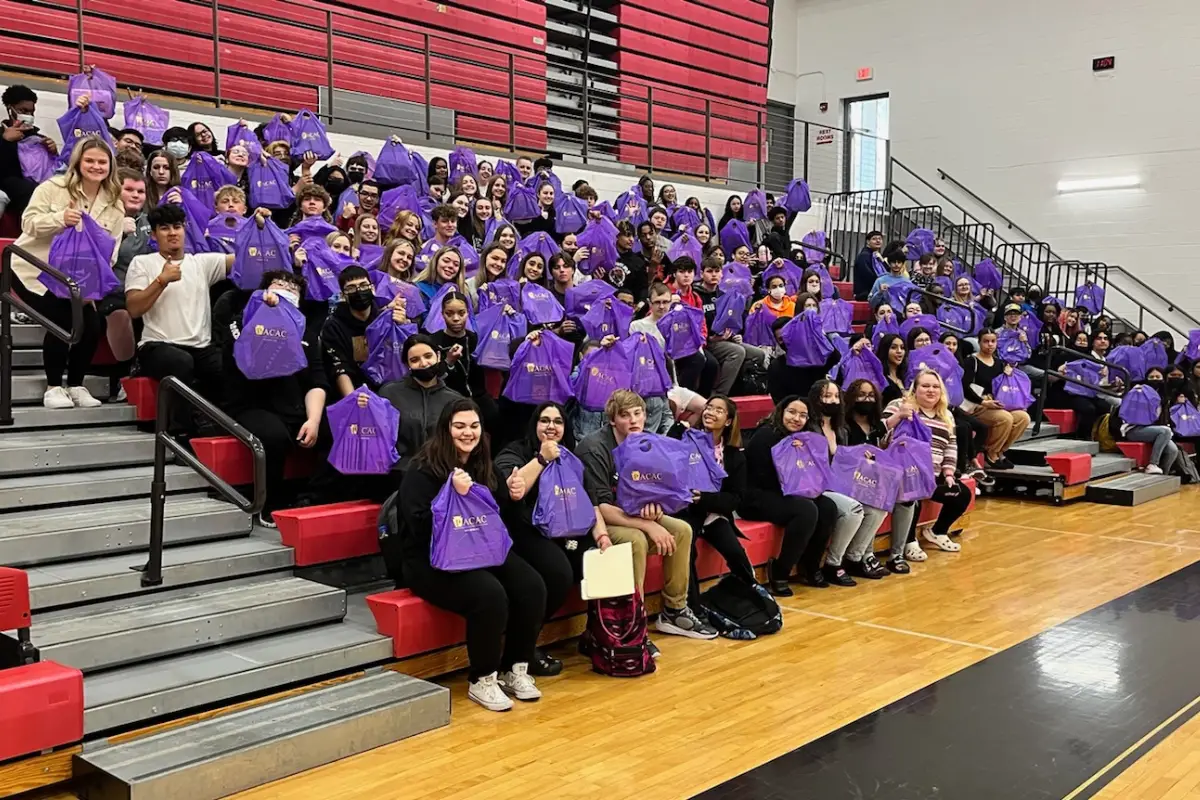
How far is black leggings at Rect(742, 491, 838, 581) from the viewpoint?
5805mm

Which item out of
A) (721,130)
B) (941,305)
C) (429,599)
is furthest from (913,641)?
(721,130)

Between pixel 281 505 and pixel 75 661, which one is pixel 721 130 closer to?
pixel 281 505

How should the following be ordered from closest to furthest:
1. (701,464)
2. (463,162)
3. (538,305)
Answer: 1. (701,464)
2. (538,305)
3. (463,162)

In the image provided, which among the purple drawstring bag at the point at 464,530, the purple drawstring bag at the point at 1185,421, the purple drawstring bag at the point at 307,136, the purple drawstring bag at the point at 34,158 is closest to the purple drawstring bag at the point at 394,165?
the purple drawstring bag at the point at 307,136

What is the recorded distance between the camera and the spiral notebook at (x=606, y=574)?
14.6 feet

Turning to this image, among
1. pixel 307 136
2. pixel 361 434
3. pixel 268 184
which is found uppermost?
pixel 307 136

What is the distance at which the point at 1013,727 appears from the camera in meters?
3.88

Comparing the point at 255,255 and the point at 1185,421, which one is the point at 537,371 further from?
the point at 1185,421

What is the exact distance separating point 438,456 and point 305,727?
1.13 metres

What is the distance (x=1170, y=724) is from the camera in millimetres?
3945

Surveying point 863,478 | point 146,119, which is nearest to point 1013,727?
point 863,478

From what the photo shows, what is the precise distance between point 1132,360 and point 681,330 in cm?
628

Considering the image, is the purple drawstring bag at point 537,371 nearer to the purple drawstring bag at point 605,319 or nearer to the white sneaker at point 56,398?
the purple drawstring bag at point 605,319

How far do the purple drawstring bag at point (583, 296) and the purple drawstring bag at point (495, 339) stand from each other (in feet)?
3.78
